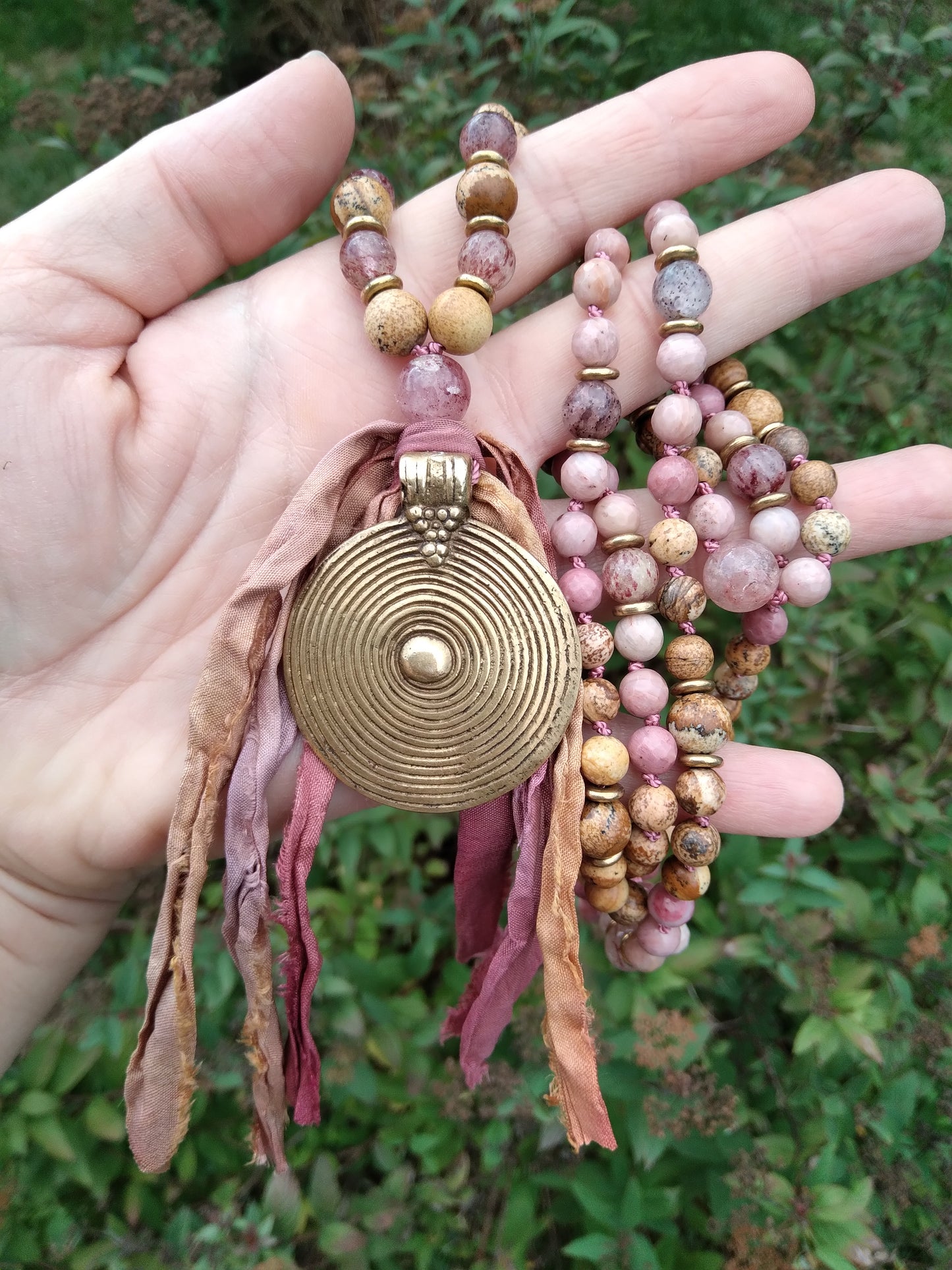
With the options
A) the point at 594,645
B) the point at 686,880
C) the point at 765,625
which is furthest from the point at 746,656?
the point at 686,880

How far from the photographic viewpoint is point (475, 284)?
1.85 m

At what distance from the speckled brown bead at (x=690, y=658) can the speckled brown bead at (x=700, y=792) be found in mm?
200

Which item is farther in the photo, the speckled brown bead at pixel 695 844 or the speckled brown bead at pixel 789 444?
the speckled brown bead at pixel 789 444

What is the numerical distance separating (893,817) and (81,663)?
6.15 ft

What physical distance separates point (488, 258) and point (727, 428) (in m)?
0.64

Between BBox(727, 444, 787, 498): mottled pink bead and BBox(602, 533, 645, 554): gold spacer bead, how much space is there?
0.26m

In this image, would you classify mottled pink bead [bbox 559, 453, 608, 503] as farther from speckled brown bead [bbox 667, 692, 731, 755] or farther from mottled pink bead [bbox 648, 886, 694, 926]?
mottled pink bead [bbox 648, 886, 694, 926]

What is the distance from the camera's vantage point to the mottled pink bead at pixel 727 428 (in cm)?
198

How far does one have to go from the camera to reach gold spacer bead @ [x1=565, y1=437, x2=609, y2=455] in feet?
6.29

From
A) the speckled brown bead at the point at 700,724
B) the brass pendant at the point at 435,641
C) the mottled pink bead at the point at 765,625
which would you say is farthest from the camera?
the mottled pink bead at the point at 765,625

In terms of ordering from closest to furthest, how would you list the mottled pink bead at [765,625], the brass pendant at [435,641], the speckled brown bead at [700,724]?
1. the brass pendant at [435,641]
2. the speckled brown bead at [700,724]
3. the mottled pink bead at [765,625]

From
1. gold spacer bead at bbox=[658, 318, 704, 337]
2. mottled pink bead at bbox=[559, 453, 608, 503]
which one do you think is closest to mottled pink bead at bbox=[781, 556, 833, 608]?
mottled pink bead at bbox=[559, 453, 608, 503]

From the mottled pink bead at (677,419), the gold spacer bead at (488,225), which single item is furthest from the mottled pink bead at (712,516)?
the gold spacer bead at (488,225)

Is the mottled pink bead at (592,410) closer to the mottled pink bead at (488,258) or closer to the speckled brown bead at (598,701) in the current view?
the mottled pink bead at (488,258)
